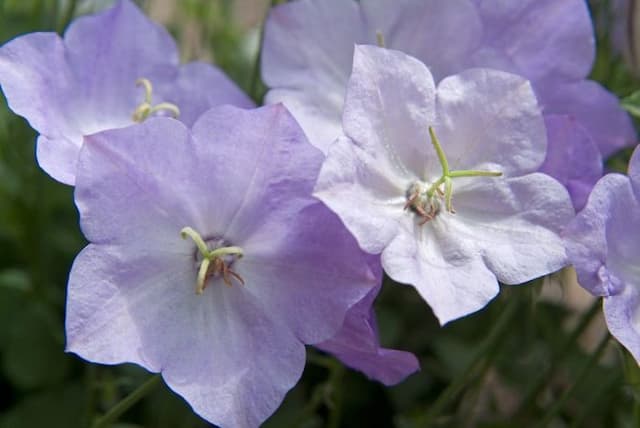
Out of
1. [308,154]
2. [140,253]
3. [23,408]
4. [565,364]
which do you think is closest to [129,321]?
[140,253]

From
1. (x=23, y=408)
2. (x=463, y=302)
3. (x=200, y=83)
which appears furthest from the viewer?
(x=23, y=408)

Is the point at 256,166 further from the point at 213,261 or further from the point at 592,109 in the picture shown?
the point at 592,109

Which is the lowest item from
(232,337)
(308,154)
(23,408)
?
(23,408)

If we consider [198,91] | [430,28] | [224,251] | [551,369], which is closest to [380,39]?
[430,28]

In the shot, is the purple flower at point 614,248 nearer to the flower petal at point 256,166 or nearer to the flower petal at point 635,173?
the flower petal at point 635,173

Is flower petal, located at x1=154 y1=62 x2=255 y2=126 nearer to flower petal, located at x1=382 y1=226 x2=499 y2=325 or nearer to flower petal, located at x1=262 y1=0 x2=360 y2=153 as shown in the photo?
flower petal, located at x1=262 y1=0 x2=360 y2=153

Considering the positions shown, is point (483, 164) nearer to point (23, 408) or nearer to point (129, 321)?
point (129, 321)

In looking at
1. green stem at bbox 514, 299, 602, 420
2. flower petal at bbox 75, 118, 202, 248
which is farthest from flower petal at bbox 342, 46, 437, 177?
green stem at bbox 514, 299, 602, 420

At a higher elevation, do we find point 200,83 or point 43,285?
point 200,83
